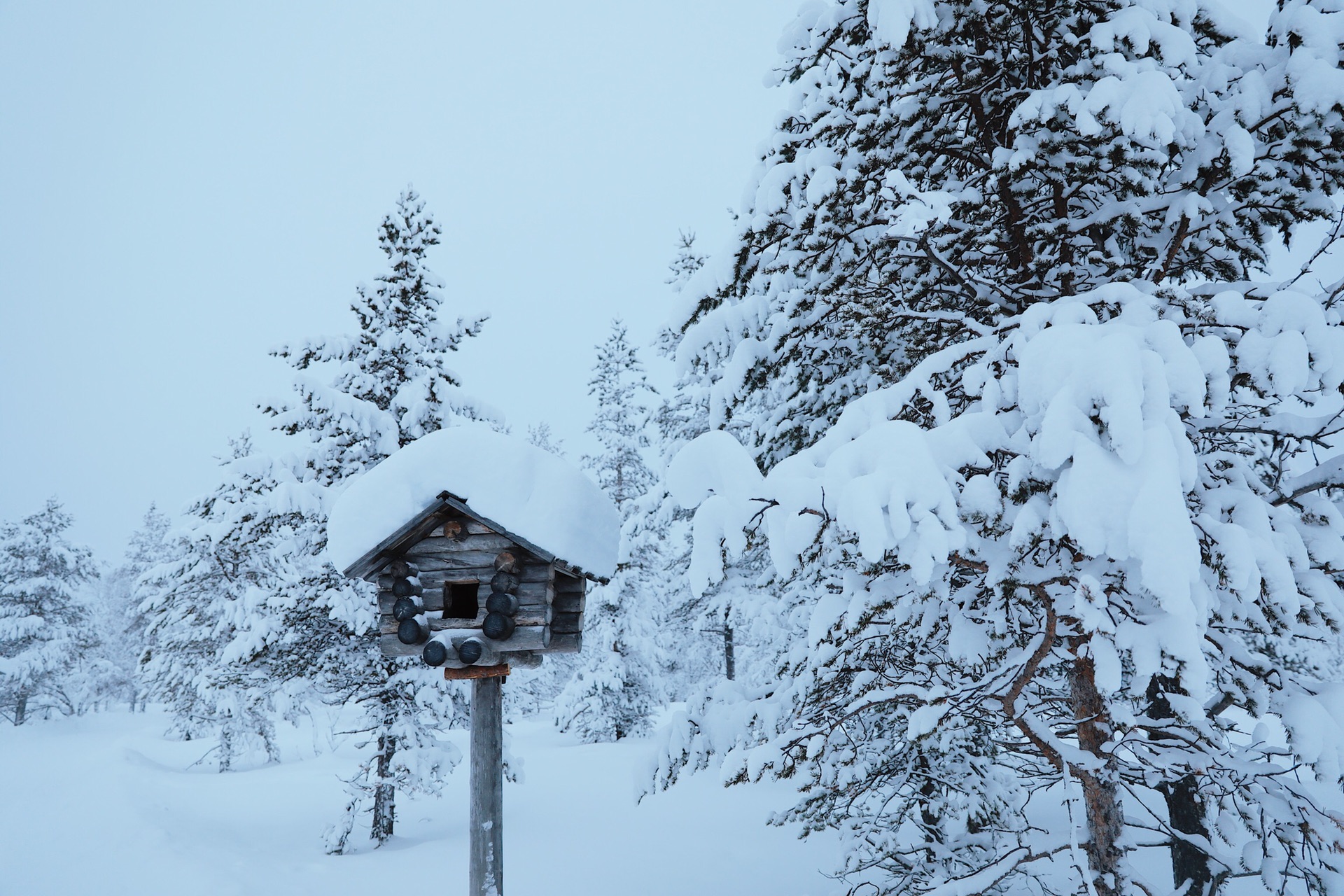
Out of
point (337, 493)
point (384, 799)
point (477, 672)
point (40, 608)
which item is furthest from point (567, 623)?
point (40, 608)

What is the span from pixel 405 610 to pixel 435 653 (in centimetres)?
47

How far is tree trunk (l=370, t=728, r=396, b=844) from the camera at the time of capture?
33.9ft

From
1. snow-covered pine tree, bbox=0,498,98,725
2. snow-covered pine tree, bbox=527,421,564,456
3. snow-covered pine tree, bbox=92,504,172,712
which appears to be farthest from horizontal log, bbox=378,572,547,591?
snow-covered pine tree, bbox=92,504,172,712

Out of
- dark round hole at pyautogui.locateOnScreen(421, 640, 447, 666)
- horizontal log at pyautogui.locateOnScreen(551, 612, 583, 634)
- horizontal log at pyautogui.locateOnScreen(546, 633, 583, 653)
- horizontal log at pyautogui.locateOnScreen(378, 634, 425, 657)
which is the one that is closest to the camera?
dark round hole at pyautogui.locateOnScreen(421, 640, 447, 666)

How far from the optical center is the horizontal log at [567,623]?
5.69 meters

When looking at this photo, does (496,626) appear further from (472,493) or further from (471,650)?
(472,493)

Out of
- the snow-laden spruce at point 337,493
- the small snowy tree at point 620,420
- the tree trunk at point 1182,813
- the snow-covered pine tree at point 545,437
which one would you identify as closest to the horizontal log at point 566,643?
the tree trunk at point 1182,813

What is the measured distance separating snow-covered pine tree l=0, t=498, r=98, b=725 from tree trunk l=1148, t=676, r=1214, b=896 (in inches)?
1311

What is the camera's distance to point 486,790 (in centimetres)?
536

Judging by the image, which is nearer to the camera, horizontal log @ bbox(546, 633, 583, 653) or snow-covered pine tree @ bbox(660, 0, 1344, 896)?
snow-covered pine tree @ bbox(660, 0, 1344, 896)

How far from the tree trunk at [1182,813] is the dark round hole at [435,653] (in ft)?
17.3

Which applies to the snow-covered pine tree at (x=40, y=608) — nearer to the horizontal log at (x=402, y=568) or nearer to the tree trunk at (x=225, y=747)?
the tree trunk at (x=225, y=747)

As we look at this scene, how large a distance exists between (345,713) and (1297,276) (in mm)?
39911

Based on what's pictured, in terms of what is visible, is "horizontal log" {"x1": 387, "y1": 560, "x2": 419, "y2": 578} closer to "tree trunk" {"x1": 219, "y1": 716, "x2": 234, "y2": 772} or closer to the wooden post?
the wooden post
